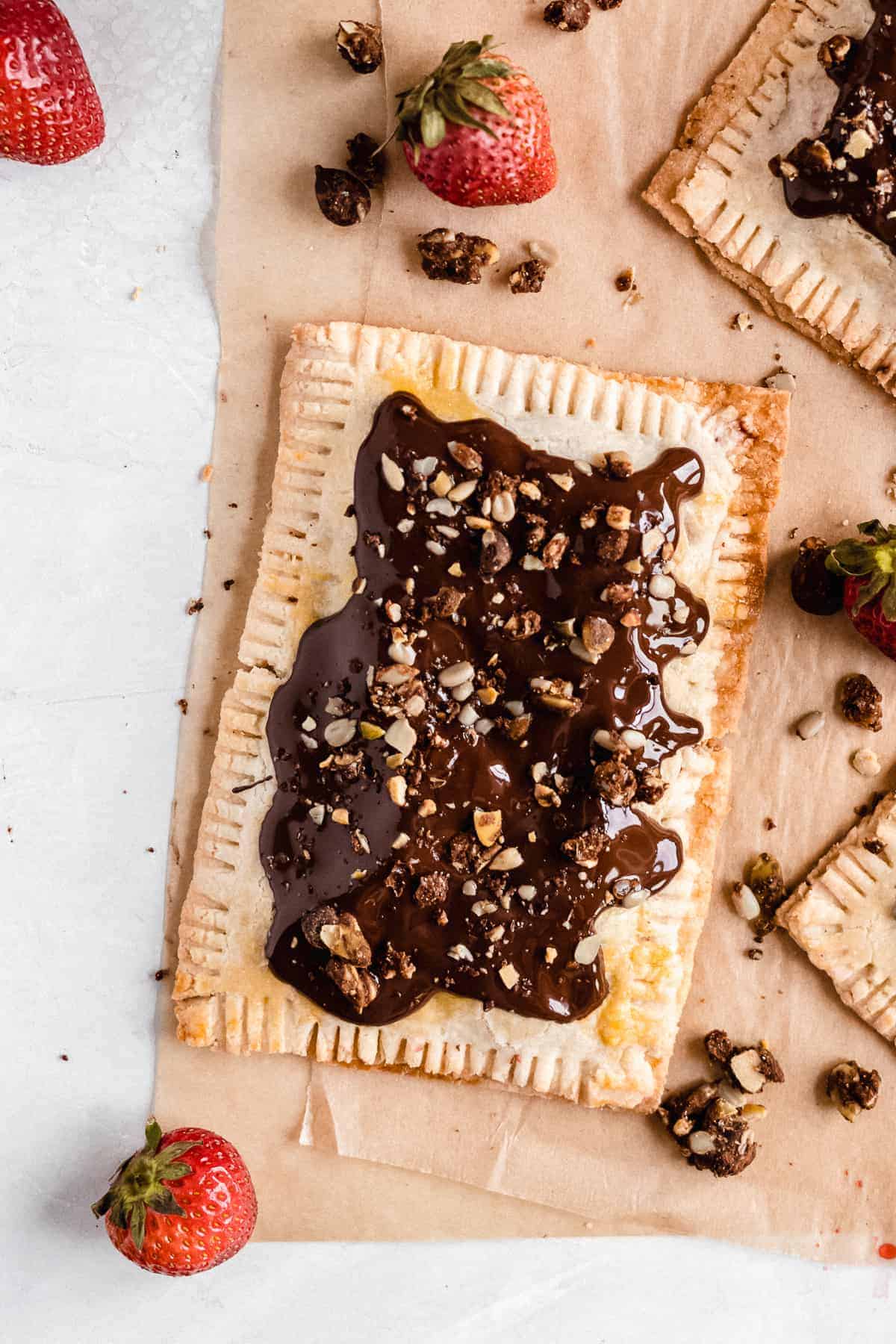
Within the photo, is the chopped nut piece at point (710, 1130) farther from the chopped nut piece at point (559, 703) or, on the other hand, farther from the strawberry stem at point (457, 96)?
the strawberry stem at point (457, 96)

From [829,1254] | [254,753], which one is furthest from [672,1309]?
[254,753]

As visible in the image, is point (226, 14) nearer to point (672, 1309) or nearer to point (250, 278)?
point (250, 278)

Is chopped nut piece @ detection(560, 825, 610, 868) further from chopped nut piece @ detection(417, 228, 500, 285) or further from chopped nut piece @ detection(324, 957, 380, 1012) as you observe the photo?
chopped nut piece @ detection(417, 228, 500, 285)

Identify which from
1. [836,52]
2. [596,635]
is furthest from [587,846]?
[836,52]

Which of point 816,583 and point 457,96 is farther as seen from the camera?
point 816,583

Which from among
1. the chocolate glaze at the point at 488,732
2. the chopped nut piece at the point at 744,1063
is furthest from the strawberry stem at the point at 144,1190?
the chopped nut piece at the point at 744,1063

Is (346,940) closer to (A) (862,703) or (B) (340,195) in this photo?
(A) (862,703)
